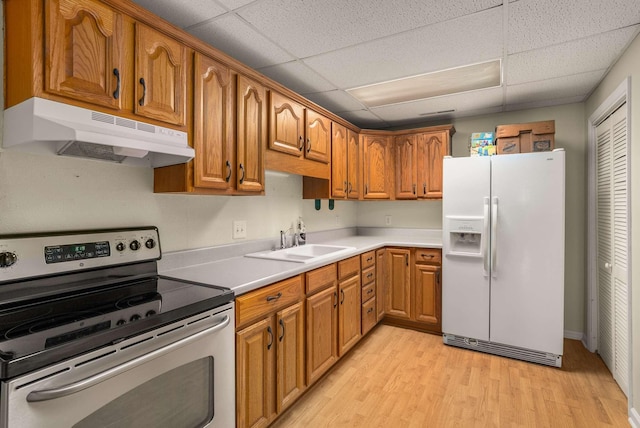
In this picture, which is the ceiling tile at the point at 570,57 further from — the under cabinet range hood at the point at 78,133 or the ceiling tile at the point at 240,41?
the under cabinet range hood at the point at 78,133

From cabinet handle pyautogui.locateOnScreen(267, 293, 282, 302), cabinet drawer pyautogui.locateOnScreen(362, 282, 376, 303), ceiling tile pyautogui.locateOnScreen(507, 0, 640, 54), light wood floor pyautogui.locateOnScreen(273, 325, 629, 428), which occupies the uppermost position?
ceiling tile pyautogui.locateOnScreen(507, 0, 640, 54)

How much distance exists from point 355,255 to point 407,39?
62.3 inches

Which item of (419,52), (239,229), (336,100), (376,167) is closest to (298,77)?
(336,100)

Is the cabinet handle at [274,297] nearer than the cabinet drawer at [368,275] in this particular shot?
Yes

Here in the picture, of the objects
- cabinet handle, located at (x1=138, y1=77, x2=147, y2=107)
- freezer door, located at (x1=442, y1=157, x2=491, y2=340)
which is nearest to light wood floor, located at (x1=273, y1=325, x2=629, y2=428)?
freezer door, located at (x1=442, y1=157, x2=491, y2=340)

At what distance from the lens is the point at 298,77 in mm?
2459

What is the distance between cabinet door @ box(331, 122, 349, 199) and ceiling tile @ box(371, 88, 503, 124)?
469 mm

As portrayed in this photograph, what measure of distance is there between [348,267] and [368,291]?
511 mm

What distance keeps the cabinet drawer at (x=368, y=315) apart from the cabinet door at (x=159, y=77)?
2.11 metres

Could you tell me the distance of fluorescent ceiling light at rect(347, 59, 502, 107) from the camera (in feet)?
7.93

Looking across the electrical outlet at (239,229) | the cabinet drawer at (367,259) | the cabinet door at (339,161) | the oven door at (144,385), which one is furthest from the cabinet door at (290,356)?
the cabinet door at (339,161)

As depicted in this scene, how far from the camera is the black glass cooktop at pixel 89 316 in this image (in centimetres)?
88

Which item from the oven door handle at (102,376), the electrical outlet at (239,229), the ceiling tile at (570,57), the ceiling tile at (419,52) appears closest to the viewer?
the oven door handle at (102,376)

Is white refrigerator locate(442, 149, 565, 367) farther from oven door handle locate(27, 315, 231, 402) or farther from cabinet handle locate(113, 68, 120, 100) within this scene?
cabinet handle locate(113, 68, 120, 100)
